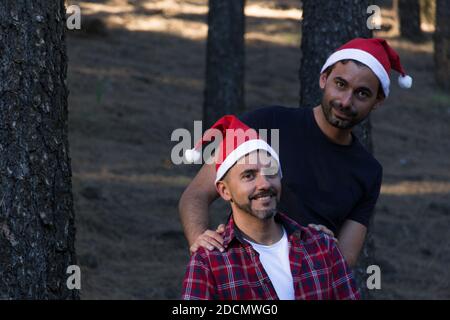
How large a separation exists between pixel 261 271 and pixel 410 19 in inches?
889

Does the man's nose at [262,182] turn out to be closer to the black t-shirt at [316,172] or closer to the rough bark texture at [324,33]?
the black t-shirt at [316,172]

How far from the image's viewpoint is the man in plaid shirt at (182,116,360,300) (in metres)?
4.23

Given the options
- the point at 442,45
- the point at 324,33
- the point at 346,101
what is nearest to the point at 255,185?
the point at 346,101

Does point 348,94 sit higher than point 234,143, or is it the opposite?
point 348,94

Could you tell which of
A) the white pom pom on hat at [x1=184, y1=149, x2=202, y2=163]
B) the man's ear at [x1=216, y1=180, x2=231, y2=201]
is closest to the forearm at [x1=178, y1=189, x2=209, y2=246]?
the white pom pom on hat at [x1=184, y1=149, x2=202, y2=163]

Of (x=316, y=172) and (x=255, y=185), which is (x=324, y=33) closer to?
(x=316, y=172)

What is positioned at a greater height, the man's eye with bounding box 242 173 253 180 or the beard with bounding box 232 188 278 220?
the man's eye with bounding box 242 173 253 180

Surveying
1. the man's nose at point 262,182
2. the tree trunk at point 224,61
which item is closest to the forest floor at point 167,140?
the tree trunk at point 224,61

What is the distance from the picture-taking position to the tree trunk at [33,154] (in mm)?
Result: 5250

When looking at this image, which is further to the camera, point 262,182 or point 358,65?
point 358,65

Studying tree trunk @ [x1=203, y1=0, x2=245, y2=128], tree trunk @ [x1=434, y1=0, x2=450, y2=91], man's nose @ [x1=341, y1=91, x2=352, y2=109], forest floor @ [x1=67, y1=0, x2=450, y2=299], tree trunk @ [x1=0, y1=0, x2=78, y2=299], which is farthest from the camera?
tree trunk @ [x1=434, y1=0, x2=450, y2=91]

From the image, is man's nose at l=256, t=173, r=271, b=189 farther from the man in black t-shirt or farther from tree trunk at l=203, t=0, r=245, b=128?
tree trunk at l=203, t=0, r=245, b=128

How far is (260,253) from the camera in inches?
170

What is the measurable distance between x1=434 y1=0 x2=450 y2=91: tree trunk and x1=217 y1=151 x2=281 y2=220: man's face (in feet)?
59.1
